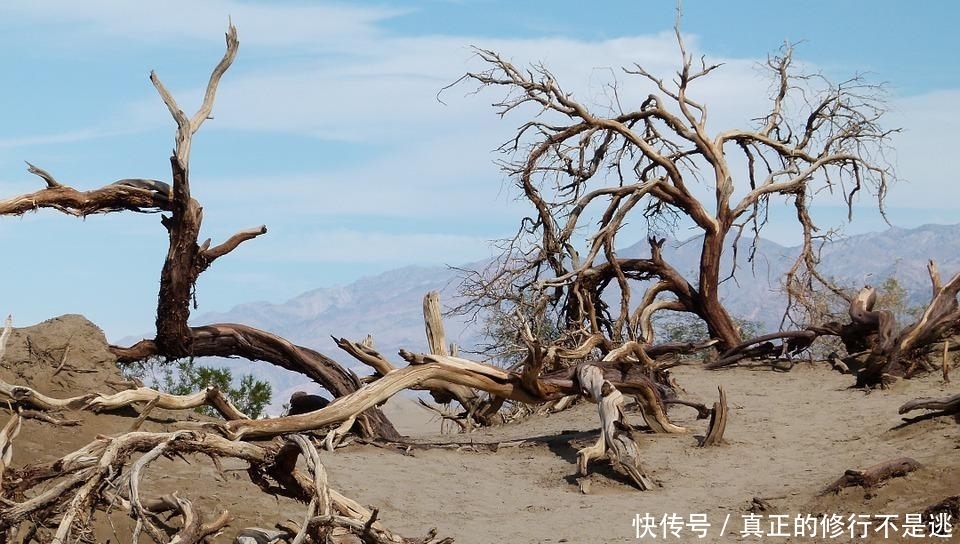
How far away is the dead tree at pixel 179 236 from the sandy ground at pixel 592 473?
1211mm

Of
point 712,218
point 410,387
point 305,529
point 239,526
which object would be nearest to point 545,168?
point 712,218

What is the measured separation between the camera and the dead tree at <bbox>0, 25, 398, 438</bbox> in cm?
1040

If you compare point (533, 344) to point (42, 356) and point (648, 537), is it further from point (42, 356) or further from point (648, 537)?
point (42, 356)

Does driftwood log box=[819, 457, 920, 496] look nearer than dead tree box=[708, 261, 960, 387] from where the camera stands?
Yes

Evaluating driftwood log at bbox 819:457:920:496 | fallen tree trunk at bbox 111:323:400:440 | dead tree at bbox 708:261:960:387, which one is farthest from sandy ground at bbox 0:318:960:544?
fallen tree trunk at bbox 111:323:400:440

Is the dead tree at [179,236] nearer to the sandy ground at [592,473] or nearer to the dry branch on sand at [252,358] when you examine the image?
the dry branch on sand at [252,358]

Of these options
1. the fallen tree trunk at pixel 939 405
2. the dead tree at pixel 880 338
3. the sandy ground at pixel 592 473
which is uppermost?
the dead tree at pixel 880 338

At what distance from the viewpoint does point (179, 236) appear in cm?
1060

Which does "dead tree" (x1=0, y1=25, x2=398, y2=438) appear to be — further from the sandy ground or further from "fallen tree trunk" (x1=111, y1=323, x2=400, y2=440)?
the sandy ground

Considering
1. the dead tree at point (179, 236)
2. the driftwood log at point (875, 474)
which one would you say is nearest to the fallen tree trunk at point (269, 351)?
the dead tree at point (179, 236)

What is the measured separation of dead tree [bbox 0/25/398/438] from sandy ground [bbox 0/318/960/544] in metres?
1.21

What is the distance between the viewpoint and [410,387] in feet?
32.0

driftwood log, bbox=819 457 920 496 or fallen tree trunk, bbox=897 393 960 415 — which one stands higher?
fallen tree trunk, bbox=897 393 960 415

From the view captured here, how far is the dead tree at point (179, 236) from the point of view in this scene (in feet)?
34.1
